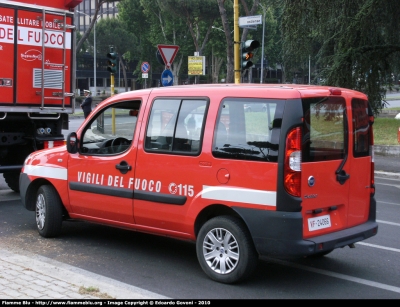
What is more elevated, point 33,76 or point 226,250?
point 33,76

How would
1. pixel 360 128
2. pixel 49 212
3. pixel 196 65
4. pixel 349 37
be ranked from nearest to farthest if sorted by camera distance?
pixel 360 128 < pixel 49 212 < pixel 349 37 < pixel 196 65

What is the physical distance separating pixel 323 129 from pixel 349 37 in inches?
568

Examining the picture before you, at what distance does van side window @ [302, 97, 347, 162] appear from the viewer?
5438 mm

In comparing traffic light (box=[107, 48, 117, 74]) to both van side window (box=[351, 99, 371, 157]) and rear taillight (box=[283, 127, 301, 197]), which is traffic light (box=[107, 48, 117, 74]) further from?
rear taillight (box=[283, 127, 301, 197])

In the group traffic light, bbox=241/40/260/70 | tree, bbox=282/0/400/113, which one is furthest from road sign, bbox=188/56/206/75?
traffic light, bbox=241/40/260/70

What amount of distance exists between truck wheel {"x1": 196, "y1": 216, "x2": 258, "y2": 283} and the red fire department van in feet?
0.03

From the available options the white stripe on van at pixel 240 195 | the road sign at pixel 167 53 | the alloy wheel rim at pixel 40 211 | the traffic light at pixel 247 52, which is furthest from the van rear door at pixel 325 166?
the traffic light at pixel 247 52

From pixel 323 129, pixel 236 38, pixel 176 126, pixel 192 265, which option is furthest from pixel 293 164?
pixel 236 38

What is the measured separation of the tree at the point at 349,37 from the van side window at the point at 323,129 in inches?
514

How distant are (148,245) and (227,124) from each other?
2.28 metres

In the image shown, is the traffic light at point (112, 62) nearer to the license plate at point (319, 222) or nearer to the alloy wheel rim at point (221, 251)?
the alloy wheel rim at point (221, 251)

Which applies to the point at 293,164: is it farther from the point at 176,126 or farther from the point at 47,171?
the point at 47,171

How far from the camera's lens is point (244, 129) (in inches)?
223

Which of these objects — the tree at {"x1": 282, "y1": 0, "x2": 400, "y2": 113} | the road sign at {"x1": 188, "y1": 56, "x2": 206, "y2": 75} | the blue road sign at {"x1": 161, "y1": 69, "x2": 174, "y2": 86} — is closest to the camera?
the blue road sign at {"x1": 161, "y1": 69, "x2": 174, "y2": 86}
